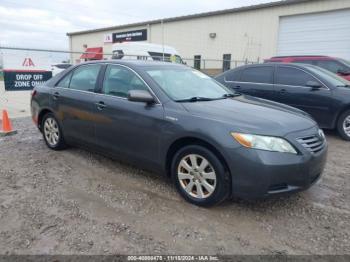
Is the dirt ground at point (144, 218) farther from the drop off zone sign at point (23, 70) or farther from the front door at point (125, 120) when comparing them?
the drop off zone sign at point (23, 70)

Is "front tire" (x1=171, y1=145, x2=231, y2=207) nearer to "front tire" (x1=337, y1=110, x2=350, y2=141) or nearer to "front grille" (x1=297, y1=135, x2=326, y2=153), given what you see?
"front grille" (x1=297, y1=135, x2=326, y2=153)

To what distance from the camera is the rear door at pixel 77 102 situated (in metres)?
4.45

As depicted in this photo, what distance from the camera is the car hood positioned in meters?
3.10

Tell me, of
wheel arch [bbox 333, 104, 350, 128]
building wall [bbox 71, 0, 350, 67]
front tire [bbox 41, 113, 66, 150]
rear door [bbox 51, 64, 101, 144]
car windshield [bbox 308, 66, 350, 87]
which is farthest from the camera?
building wall [bbox 71, 0, 350, 67]

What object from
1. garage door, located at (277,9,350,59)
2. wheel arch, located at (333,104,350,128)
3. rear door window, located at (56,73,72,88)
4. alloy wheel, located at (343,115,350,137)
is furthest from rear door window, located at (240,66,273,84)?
garage door, located at (277,9,350,59)

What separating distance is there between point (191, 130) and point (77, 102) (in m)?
2.10

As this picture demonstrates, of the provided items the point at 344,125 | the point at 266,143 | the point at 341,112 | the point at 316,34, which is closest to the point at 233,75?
the point at 341,112

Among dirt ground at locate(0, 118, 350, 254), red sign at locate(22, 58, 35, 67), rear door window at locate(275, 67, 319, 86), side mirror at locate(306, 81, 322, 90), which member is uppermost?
red sign at locate(22, 58, 35, 67)

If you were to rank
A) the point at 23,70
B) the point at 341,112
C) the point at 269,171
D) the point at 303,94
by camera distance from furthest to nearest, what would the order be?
the point at 23,70, the point at 303,94, the point at 341,112, the point at 269,171

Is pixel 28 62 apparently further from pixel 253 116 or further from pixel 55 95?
pixel 253 116

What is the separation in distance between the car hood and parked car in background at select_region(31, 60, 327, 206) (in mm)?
11

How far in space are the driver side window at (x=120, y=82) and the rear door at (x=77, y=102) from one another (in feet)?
0.80

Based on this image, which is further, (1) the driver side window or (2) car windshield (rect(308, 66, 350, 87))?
(2) car windshield (rect(308, 66, 350, 87))

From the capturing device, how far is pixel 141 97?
3.61 m
